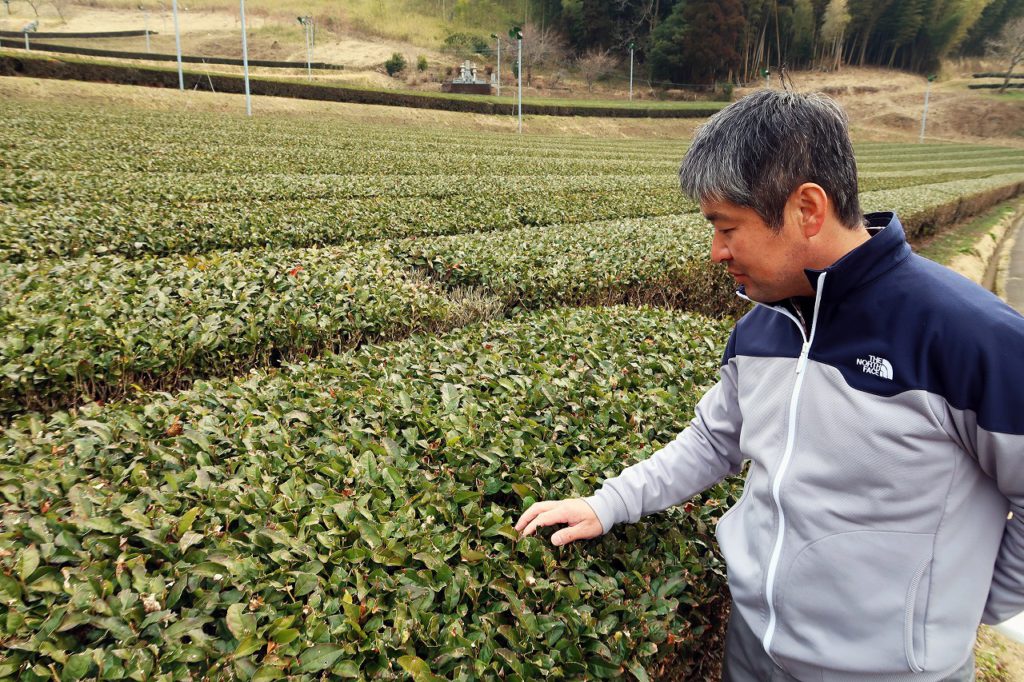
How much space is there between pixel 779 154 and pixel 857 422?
64 centimetres

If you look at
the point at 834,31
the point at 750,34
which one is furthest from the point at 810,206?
the point at 834,31

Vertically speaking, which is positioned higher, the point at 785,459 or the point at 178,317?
the point at 785,459

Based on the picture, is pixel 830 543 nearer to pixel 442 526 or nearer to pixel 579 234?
pixel 442 526

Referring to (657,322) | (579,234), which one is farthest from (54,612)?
(579,234)

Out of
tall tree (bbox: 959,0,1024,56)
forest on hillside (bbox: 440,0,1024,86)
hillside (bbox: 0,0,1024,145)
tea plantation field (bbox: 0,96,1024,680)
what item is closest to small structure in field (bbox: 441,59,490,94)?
hillside (bbox: 0,0,1024,145)

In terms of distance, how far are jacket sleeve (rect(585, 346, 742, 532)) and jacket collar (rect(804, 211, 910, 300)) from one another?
441mm

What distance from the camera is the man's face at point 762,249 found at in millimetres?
1431

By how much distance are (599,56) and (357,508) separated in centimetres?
8158

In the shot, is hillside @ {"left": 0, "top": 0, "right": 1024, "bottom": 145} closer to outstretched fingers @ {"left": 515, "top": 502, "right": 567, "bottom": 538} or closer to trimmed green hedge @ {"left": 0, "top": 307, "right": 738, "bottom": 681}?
trimmed green hedge @ {"left": 0, "top": 307, "right": 738, "bottom": 681}

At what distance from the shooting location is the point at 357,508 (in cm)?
199

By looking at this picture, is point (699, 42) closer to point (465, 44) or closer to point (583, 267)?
point (465, 44)

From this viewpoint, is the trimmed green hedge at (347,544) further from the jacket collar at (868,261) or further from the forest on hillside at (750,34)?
the forest on hillside at (750,34)

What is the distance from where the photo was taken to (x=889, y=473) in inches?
52.9

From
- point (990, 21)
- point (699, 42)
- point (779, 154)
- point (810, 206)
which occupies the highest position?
point (990, 21)
